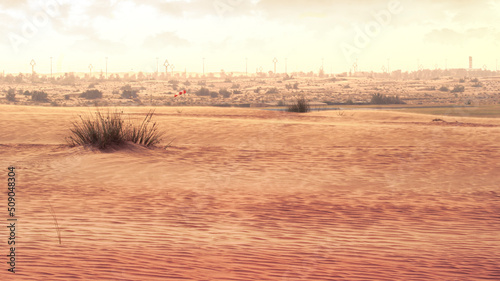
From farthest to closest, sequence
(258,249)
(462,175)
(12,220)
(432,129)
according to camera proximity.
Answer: (432,129) < (462,175) < (12,220) < (258,249)

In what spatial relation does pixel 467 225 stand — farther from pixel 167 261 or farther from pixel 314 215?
pixel 167 261

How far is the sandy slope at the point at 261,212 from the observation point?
6992 millimetres

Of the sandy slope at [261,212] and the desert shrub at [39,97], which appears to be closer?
the sandy slope at [261,212]

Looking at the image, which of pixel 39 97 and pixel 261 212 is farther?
pixel 39 97

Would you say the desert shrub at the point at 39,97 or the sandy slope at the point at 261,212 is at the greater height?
the desert shrub at the point at 39,97

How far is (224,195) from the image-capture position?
38.2 ft

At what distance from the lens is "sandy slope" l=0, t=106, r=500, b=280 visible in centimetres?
699

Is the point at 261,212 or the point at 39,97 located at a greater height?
the point at 39,97

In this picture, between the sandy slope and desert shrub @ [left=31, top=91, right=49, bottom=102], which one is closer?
the sandy slope

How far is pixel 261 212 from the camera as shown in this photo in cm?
1016

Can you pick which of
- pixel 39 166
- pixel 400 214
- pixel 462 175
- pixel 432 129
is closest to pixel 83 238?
pixel 400 214

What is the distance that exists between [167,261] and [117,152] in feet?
31.0

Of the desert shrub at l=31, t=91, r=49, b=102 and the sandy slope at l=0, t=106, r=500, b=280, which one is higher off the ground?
the desert shrub at l=31, t=91, r=49, b=102

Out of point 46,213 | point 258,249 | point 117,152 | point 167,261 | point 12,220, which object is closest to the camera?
point 167,261
